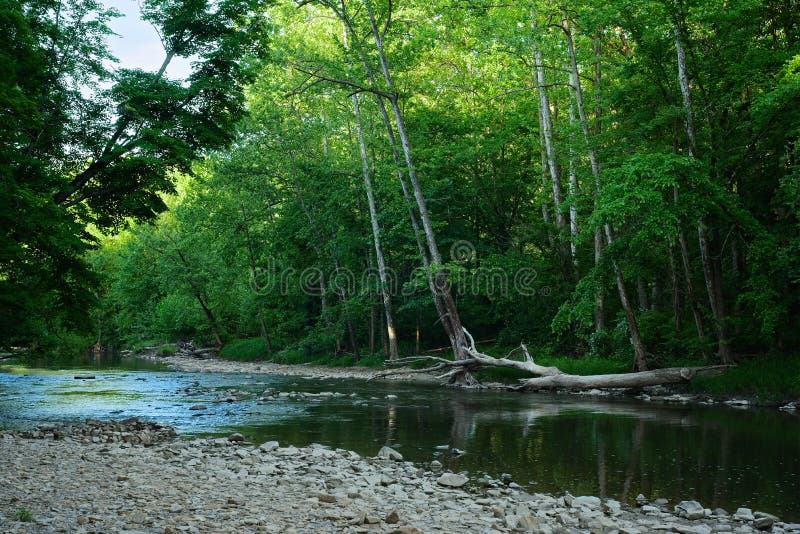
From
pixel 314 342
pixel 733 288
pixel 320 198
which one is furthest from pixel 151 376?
pixel 733 288

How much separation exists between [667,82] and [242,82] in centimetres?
1196

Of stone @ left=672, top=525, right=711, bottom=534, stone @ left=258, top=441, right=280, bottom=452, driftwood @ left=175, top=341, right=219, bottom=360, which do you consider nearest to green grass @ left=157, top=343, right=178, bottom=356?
driftwood @ left=175, top=341, right=219, bottom=360

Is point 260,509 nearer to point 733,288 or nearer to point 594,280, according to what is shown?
point 594,280

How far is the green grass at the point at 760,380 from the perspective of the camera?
49.0 feet

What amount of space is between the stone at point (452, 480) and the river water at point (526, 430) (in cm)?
88

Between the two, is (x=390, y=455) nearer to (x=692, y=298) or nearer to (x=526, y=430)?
(x=526, y=430)

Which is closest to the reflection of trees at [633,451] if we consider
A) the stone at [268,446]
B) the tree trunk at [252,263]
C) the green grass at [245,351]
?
the stone at [268,446]

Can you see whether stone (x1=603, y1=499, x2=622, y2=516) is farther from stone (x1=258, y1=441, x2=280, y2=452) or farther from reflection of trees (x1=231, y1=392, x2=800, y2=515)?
stone (x1=258, y1=441, x2=280, y2=452)

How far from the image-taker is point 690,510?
6766mm

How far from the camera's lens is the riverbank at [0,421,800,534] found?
17.9 feet

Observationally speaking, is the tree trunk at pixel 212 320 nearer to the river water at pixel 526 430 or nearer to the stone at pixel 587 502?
the river water at pixel 526 430

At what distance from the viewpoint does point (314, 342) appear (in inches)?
1347

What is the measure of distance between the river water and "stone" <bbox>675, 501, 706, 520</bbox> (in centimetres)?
56

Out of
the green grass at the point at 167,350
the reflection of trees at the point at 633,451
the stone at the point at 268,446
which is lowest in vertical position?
the reflection of trees at the point at 633,451
